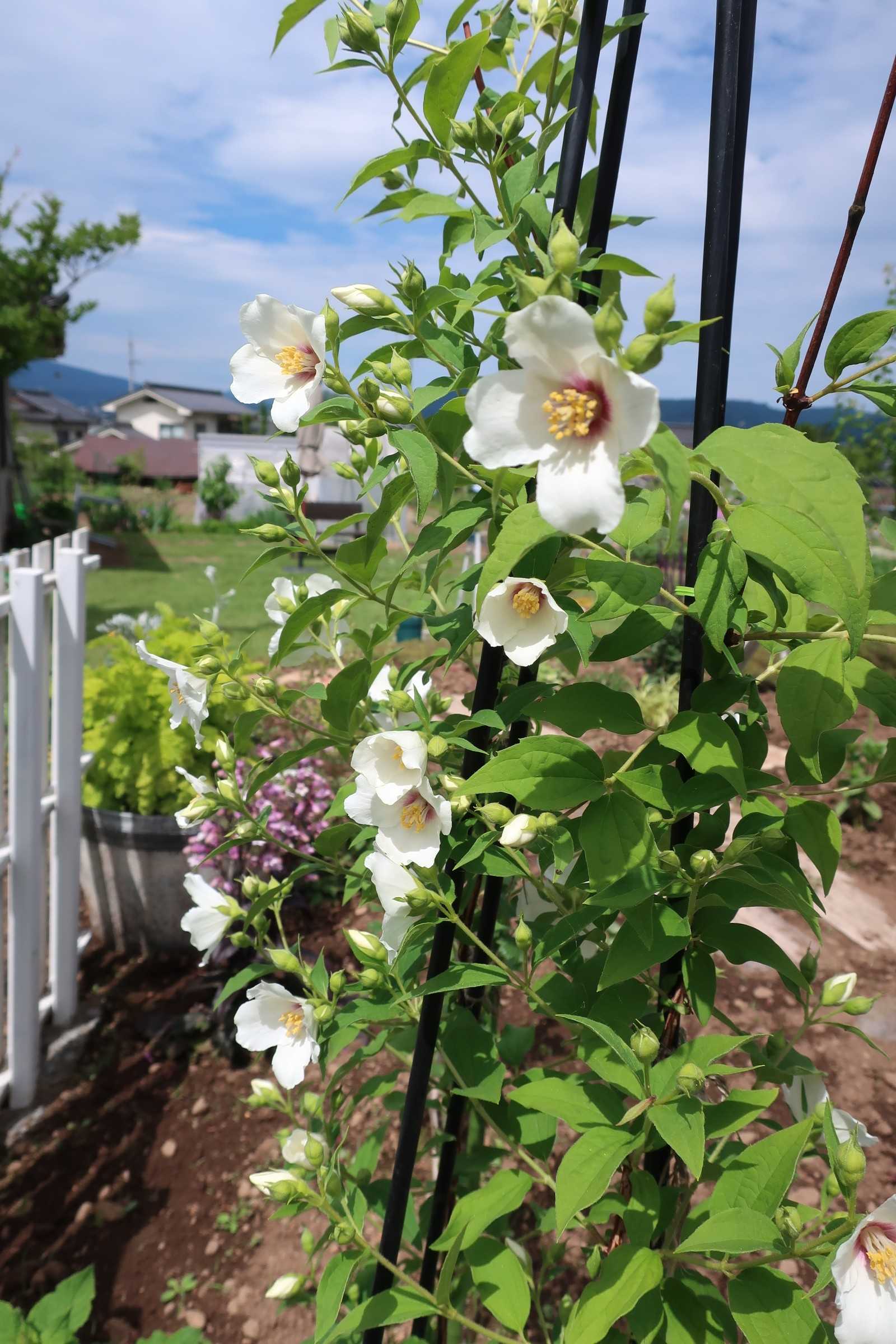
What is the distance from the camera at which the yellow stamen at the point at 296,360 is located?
34.6 inches

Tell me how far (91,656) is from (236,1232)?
5.63m

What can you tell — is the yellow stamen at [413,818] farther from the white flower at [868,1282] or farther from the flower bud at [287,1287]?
the flower bud at [287,1287]

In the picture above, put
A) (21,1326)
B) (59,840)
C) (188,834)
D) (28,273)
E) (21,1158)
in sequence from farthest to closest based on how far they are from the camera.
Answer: (28,273), (188,834), (59,840), (21,1158), (21,1326)

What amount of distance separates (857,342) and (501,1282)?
40.0 inches

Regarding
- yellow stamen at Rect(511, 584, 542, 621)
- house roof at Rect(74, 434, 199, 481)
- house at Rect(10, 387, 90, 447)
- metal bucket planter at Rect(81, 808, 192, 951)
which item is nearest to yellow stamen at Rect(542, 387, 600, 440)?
yellow stamen at Rect(511, 584, 542, 621)

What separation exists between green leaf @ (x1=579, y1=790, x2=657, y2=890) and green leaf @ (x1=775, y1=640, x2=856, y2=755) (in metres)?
0.14

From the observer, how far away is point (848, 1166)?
71 cm

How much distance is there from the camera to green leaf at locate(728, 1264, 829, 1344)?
0.72m

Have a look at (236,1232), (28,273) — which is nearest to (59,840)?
(236,1232)

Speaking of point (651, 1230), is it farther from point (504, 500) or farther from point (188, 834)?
point (188, 834)

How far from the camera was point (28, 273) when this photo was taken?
1100 centimetres

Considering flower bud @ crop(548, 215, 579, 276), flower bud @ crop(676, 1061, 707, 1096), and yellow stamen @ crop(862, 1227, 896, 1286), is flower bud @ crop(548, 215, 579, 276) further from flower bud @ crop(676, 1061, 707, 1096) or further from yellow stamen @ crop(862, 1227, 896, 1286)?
yellow stamen @ crop(862, 1227, 896, 1286)

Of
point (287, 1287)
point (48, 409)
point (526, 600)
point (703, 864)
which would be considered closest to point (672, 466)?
point (526, 600)

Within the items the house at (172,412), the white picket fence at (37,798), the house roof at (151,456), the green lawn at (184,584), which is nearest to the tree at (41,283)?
the green lawn at (184,584)
